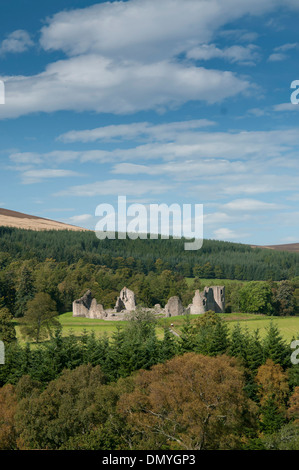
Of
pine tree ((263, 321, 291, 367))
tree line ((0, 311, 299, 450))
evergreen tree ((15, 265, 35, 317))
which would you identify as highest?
evergreen tree ((15, 265, 35, 317))

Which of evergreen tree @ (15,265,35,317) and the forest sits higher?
evergreen tree @ (15,265,35,317)

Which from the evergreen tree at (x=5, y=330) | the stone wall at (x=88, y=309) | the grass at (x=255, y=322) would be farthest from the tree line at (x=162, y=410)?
the stone wall at (x=88, y=309)

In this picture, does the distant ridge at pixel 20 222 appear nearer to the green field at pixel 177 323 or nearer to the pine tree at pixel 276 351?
the green field at pixel 177 323

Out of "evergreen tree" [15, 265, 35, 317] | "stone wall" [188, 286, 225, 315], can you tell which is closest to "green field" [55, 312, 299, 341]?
"stone wall" [188, 286, 225, 315]

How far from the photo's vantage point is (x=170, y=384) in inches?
1088

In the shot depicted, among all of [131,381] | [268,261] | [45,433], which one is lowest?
[45,433]

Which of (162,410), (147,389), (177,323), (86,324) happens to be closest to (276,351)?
(147,389)

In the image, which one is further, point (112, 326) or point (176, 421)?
point (112, 326)

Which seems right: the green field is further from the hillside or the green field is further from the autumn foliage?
the hillside

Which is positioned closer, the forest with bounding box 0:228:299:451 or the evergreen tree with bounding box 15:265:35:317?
the forest with bounding box 0:228:299:451

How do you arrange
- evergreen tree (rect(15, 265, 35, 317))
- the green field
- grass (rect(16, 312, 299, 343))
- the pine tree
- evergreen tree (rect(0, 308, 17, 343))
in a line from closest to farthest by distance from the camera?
the pine tree → evergreen tree (rect(0, 308, 17, 343)) → grass (rect(16, 312, 299, 343)) → the green field → evergreen tree (rect(15, 265, 35, 317))
